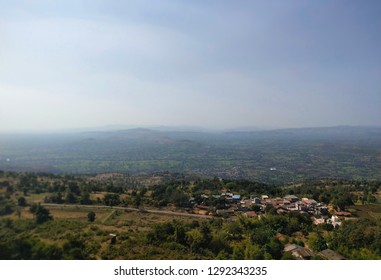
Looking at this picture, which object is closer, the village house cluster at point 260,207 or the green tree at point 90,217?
the green tree at point 90,217

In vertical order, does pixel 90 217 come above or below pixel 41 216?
below

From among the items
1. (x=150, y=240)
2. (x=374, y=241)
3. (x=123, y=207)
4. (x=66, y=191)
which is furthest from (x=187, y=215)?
(x=374, y=241)

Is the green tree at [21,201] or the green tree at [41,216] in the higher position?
the green tree at [21,201]

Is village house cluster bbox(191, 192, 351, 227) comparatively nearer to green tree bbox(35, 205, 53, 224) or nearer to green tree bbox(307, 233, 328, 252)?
green tree bbox(307, 233, 328, 252)

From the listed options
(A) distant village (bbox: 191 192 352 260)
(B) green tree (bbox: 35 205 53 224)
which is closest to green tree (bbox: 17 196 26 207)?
(B) green tree (bbox: 35 205 53 224)

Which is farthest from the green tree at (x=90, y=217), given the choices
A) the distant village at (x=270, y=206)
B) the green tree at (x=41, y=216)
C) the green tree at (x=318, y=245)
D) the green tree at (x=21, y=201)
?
the green tree at (x=318, y=245)

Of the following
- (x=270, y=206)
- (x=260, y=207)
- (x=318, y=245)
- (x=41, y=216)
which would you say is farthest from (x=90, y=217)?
(x=270, y=206)

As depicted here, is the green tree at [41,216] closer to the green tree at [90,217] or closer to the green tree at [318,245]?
the green tree at [90,217]

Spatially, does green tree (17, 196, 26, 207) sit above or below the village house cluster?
above

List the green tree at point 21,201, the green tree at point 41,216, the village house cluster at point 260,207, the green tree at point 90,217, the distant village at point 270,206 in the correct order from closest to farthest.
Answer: the green tree at point 41,216 < the green tree at point 21,201 < the green tree at point 90,217 < the distant village at point 270,206 < the village house cluster at point 260,207

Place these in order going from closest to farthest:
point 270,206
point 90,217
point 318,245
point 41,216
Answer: point 41,216
point 318,245
point 90,217
point 270,206

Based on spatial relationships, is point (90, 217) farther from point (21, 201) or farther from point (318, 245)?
point (318, 245)
